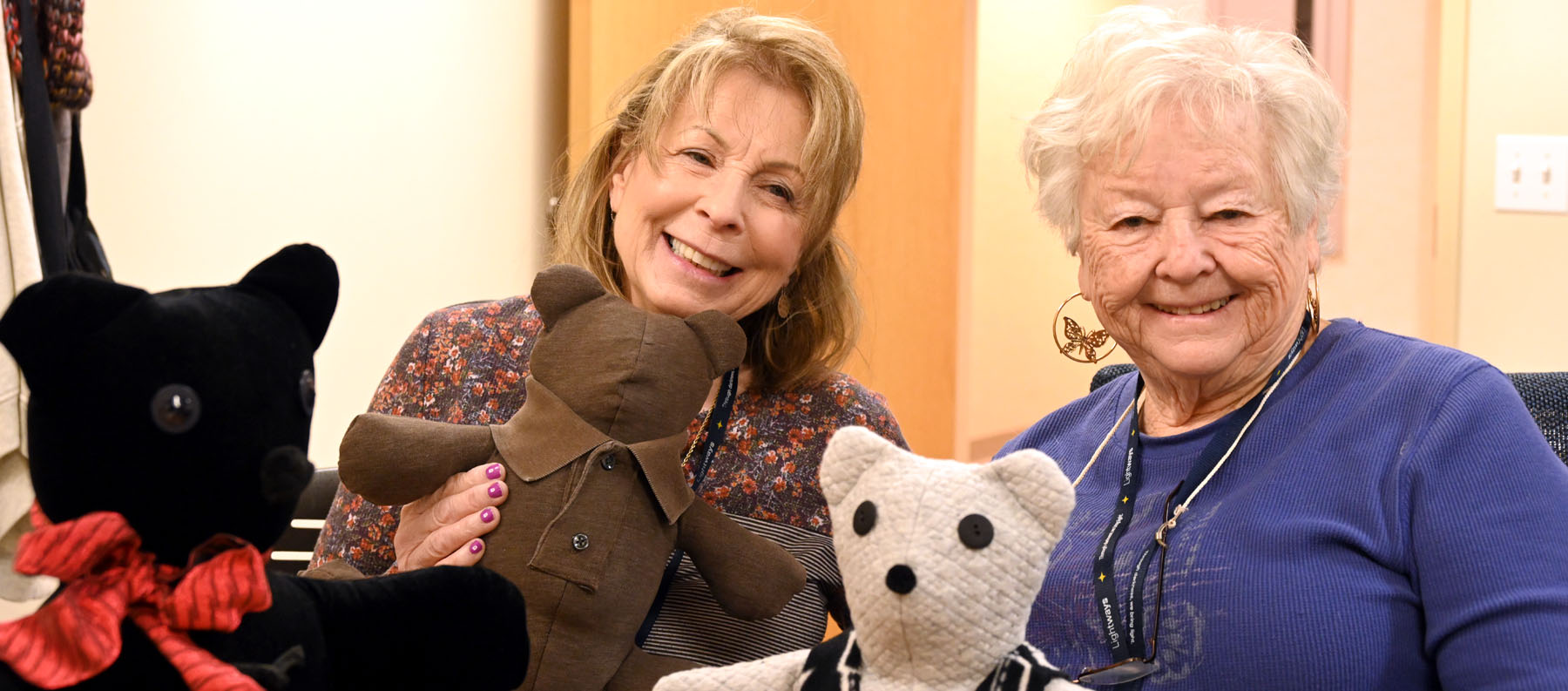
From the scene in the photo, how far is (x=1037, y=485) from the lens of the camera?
750 mm

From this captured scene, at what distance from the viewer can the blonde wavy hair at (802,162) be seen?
1326 millimetres

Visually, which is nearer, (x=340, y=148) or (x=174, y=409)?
(x=174, y=409)

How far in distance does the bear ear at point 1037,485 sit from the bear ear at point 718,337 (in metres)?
0.34

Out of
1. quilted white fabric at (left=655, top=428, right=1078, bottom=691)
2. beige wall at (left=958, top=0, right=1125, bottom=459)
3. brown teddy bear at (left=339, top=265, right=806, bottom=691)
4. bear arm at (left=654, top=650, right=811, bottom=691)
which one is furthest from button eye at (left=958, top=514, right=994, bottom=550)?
beige wall at (left=958, top=0, right=1125, bottom=459)

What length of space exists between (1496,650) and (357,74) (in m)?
2.14

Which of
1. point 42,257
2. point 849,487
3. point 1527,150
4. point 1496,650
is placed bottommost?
point 1496,650

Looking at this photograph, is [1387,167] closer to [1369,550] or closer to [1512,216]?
[1512,216]

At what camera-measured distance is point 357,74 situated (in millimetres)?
2430

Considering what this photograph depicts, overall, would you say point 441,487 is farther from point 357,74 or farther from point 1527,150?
point 1527,150

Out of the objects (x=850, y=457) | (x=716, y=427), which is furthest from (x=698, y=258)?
(x=850, y=457)

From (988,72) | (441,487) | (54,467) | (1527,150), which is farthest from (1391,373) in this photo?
(1527,150)

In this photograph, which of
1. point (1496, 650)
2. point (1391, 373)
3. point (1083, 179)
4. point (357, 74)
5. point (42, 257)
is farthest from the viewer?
point (357, 74)

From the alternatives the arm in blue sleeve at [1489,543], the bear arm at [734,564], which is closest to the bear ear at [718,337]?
the bear arm at [734,564]

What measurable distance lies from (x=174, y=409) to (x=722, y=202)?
2.27 feet
